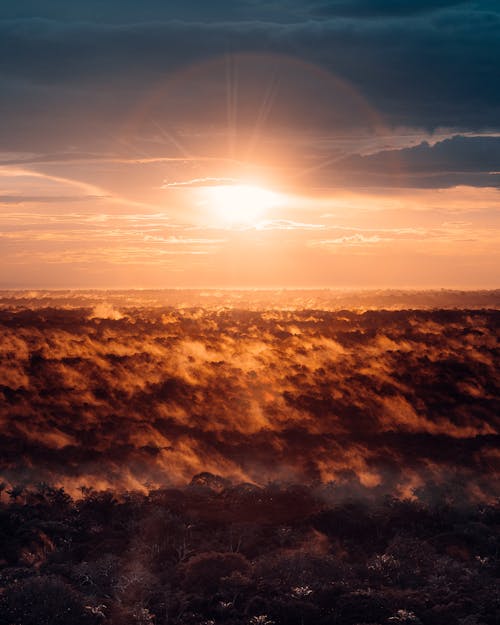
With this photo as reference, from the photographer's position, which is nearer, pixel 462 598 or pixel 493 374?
pixel 462 598

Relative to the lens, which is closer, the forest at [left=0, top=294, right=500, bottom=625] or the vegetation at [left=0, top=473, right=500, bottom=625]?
the vegetation at [left=0, top=473, right=500, bottom=625]

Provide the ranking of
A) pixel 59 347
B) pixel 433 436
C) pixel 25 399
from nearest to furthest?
pixel 433 436 < pixel 25 399 < pixel 59 347

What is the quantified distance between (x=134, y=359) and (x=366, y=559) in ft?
64.3

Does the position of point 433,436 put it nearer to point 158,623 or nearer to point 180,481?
point 180,481

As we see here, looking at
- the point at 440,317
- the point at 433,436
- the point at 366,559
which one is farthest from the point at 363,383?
the point at 440,317

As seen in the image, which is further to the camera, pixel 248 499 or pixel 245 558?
pixel 248 499

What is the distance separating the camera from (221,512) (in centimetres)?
1099

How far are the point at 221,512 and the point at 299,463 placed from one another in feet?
9.48

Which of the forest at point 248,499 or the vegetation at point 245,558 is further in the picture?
the forest at point 248,499

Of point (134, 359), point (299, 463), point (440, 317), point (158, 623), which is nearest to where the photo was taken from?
point (158, 623)

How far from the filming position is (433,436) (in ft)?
53.7

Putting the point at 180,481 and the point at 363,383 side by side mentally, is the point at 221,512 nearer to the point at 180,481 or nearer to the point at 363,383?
the point at 180,481

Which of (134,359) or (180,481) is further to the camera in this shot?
(134,359)

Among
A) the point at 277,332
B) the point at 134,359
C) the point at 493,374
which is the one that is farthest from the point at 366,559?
the point at 277,332
